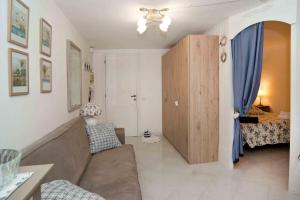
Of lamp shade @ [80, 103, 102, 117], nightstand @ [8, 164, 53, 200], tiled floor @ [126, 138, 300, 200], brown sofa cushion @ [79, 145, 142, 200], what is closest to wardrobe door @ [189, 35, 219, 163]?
tiled floor @ [126, 138, 300, 200]

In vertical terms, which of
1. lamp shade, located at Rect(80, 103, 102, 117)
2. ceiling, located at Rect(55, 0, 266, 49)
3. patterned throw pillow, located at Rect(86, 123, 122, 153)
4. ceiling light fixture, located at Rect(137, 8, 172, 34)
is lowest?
patterned throw pillow, located at Rect(86, 123, 122, 153)

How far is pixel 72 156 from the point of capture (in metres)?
1.84

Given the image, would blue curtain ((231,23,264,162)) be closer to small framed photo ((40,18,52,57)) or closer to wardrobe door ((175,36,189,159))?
wardrobe door ((175,36,189,159))

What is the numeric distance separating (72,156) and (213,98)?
89.5 inches

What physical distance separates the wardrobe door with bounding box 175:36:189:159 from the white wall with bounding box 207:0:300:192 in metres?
0.54

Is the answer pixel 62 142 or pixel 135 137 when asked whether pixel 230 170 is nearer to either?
pixel 62 142

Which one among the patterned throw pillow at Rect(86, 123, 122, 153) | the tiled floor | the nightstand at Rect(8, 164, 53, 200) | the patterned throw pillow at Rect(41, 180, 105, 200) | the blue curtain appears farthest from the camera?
the blue curtain

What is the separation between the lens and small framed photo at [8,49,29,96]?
4.54 ft

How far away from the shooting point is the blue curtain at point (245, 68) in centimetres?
279

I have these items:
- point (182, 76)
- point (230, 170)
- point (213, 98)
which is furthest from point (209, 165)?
point (182, 76)

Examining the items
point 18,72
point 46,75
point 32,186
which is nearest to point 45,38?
point 46,75

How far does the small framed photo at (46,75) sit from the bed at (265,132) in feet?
10.4

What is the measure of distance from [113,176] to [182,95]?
2.02 m

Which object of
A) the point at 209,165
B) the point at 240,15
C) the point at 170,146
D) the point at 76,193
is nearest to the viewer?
the point at 76,193
